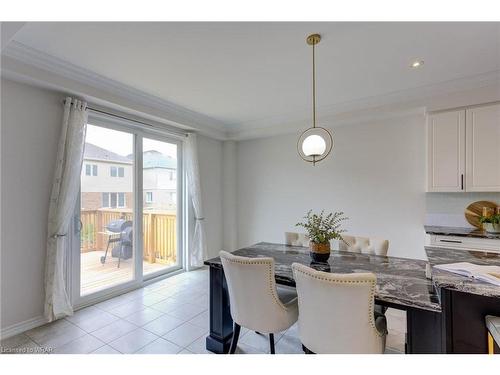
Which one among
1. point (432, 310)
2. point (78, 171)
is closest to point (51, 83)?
point (78, 171)

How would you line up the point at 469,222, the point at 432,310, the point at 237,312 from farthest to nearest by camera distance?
the point at 469,222 → the point at 237,312 → the point at 432,310

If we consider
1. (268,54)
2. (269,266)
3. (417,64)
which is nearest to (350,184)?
(417,64)

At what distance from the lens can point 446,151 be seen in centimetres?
302

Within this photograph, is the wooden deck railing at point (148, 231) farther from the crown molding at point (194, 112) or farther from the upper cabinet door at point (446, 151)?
the upper cabinet door at point (446, 151)

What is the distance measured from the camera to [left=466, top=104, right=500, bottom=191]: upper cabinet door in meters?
2.77

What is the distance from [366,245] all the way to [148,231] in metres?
3.12

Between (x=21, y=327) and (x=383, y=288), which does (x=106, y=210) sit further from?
(x=383, y=288)

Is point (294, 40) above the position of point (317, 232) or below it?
above

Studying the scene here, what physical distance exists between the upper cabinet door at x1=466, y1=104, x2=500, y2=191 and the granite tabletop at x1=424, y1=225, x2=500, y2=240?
50 centimetres
